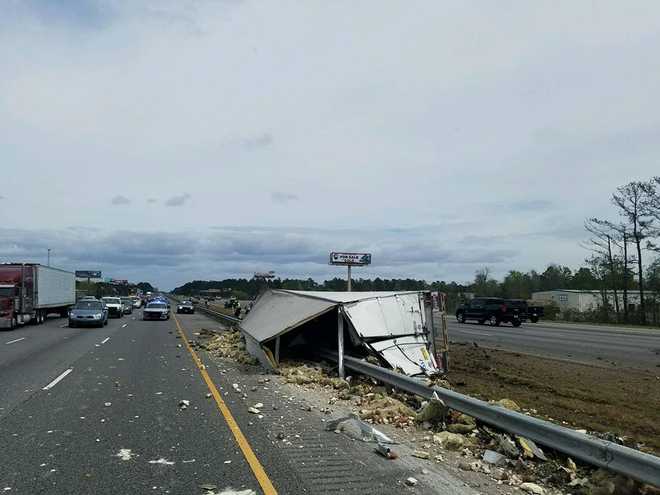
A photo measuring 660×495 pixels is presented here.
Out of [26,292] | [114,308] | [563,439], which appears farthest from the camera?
[114,308]

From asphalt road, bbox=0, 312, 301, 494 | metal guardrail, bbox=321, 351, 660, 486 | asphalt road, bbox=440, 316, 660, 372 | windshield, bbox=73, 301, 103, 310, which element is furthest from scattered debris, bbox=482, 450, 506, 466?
windshield, bbox=73, 301, 103, 310

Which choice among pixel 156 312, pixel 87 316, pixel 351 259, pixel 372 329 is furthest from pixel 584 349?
pixel 351 259

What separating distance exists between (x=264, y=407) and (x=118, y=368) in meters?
6.79

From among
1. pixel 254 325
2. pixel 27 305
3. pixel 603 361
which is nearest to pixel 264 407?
pixel 254 325

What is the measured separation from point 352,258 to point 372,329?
47398 mm

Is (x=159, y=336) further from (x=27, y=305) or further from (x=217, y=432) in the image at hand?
(x=217, y=432)

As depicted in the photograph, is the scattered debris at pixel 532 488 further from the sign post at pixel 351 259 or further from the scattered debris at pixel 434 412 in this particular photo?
the sign post at pixel 351 259

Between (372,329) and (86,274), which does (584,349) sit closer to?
(372,329)

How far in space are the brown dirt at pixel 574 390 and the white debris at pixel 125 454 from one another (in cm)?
609

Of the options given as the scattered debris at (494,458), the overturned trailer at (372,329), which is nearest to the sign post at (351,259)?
the overturned trailer at (372,329)

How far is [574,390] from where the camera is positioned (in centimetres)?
1269

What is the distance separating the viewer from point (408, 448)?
25.1 ft

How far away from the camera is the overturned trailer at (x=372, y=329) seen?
13766mm

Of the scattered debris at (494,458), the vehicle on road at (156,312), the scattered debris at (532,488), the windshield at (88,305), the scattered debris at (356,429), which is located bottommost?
the scattered debris at (532,488)
